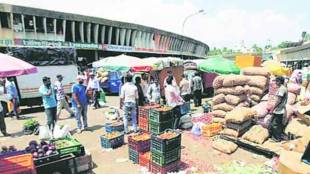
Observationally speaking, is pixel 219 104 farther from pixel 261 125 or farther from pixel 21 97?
pixel 21 97

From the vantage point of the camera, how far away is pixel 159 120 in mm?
8133

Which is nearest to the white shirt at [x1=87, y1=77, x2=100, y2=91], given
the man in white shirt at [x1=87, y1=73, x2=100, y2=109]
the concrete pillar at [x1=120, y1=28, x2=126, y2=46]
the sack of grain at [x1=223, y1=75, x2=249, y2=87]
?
the man in white shirt at [x1=87, y1=73, x2=100, y2=109]

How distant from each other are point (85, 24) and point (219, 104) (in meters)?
40.1

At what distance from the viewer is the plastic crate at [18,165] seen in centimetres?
542

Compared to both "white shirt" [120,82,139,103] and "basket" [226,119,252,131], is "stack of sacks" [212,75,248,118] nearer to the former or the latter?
"basket" [226,119,252,131]

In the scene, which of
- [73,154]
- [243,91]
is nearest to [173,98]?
[243,91]

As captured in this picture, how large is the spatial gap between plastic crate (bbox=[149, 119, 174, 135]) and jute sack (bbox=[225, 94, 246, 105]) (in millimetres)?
2695

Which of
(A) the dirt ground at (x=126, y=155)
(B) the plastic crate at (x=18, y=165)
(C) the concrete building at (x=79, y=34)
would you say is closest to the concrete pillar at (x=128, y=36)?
(C) the concrete building at (x=79, y=34)

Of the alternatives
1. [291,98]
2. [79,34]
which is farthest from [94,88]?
[79,34]

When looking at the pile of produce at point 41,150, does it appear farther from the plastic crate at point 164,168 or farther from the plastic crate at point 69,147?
the plastic crate at point 164,168

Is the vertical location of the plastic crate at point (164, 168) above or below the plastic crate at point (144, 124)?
below

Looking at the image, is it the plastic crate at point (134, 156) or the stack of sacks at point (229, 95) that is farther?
the stack of sacks at point (229, 95)

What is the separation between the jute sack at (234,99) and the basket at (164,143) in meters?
3.94

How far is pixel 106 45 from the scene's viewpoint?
52.5 meters
